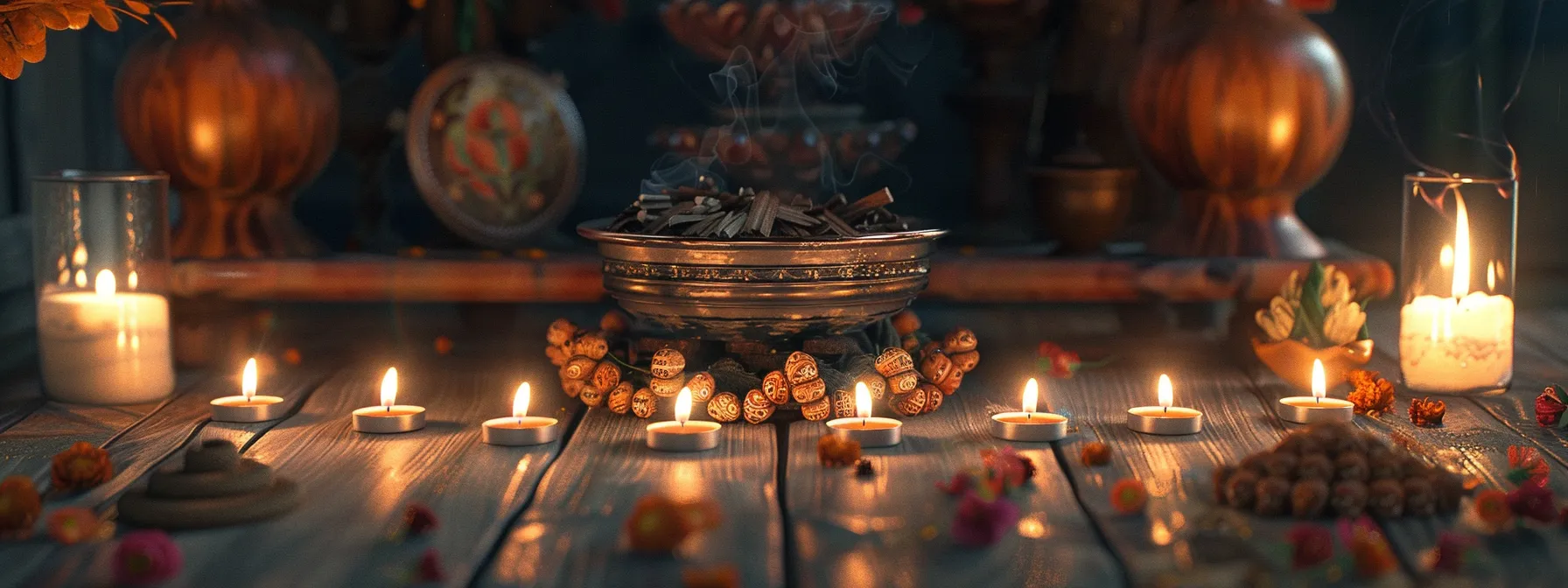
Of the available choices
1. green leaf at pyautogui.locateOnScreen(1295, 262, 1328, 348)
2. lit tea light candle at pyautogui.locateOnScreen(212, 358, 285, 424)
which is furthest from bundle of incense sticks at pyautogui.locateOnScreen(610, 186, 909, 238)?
green leaf at pyautogui.locateOnScreen(1295, 262, 1328, 348)

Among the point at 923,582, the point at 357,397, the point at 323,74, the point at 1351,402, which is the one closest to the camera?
the point at 923,582

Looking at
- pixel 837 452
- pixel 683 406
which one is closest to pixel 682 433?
pixel 683 406

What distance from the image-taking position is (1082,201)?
2359mm

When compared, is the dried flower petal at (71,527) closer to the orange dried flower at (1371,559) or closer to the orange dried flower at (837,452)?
the orange dried flower at (837,452)

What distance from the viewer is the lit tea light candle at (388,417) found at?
1839 millimetres

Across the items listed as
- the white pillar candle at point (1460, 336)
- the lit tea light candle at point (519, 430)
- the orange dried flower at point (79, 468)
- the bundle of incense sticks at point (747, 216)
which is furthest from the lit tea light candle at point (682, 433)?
the white pillar candle at point (1460, 336)

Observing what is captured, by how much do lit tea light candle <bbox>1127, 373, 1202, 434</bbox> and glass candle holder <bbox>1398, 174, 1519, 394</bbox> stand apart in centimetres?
43

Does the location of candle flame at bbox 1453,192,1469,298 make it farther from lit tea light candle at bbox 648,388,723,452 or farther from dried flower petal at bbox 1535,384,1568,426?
lit tea light candle at bbox 648,388,723,452

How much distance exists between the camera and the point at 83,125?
9.44 ft

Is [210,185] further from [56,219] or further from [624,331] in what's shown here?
[624,331]

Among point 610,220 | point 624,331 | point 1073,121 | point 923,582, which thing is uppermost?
point 1073,121

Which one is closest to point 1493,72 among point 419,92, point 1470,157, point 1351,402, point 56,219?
point 1470,157

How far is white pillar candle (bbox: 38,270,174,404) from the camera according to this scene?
6.57ft

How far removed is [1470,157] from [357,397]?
2239 mm
